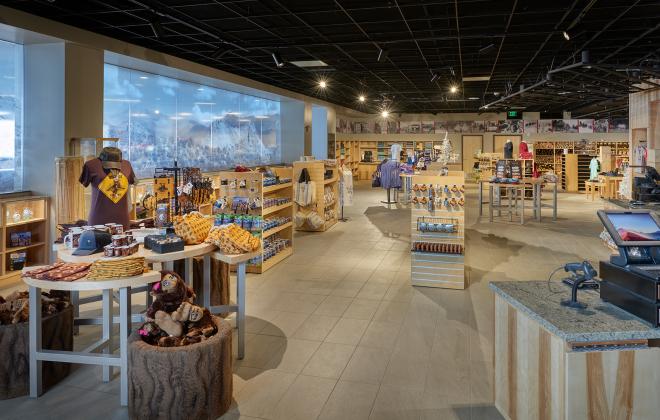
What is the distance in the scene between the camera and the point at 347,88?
1605 cm

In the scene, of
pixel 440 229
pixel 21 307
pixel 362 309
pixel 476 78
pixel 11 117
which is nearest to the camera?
pixel 21 307

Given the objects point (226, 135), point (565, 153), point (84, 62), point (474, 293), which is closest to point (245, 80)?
point (226, 135)

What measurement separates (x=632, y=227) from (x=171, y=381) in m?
2.76

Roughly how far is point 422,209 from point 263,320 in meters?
2.58

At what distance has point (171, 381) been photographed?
3031 mm

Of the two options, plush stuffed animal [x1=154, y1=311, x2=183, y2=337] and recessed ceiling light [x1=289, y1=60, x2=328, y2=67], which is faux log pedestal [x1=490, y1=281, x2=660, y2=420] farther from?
recessed ceiling light [x1=289, y1=60, x2=328, y2=67]

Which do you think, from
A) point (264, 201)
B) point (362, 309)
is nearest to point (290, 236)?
point (264, 201)

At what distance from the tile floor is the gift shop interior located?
3cm

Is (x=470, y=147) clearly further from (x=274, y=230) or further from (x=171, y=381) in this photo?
(x=171, y=381)

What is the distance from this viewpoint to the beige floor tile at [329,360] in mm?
3941

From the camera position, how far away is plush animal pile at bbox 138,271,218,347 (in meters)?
3.26

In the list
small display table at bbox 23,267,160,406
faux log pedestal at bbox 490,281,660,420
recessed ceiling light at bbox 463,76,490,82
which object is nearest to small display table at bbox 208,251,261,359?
small display table at bbox 23,267,160,406

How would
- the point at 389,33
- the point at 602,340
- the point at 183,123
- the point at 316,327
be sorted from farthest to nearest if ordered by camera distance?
the point at 183,123
the point at 389,33
the point at 316,327
the point at 602,340

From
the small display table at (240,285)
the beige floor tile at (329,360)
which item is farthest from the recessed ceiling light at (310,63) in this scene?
the beige floor tile at (329,360)
